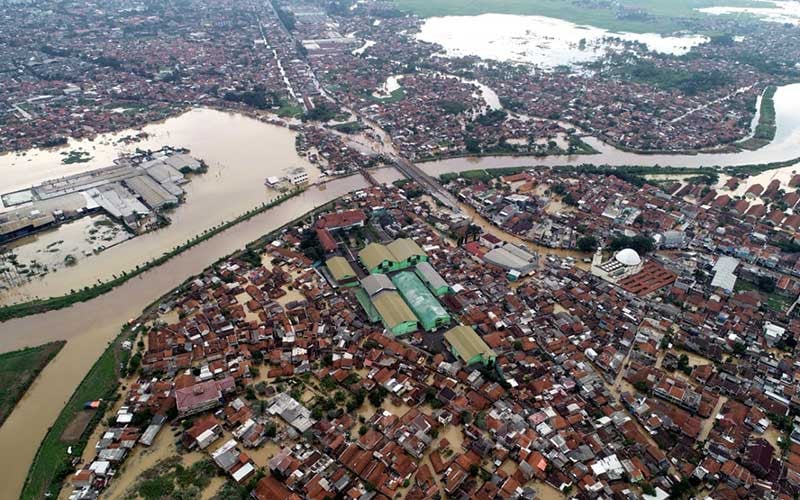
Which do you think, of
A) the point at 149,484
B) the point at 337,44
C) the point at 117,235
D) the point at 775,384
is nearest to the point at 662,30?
the point at 337,44

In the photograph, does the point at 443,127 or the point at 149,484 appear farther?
the point at 443,127

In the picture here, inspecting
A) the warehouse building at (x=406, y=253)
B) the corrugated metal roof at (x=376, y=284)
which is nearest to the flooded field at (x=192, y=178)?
the warehouse building at (x=406, y=253)

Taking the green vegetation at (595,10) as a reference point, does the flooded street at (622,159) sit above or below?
below

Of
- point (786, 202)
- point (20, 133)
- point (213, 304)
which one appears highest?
point (20, 133)

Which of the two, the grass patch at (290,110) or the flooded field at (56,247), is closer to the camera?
the flooded field at (56,247)

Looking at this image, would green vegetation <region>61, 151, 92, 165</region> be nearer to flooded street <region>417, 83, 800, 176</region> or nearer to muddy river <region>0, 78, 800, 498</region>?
muddy river <region>0, 78, 800, 498</region>

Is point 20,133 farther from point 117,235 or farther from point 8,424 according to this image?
point 8,424

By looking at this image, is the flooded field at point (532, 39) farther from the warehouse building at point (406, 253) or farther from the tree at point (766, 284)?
the warehouse building at point (406, 253)
